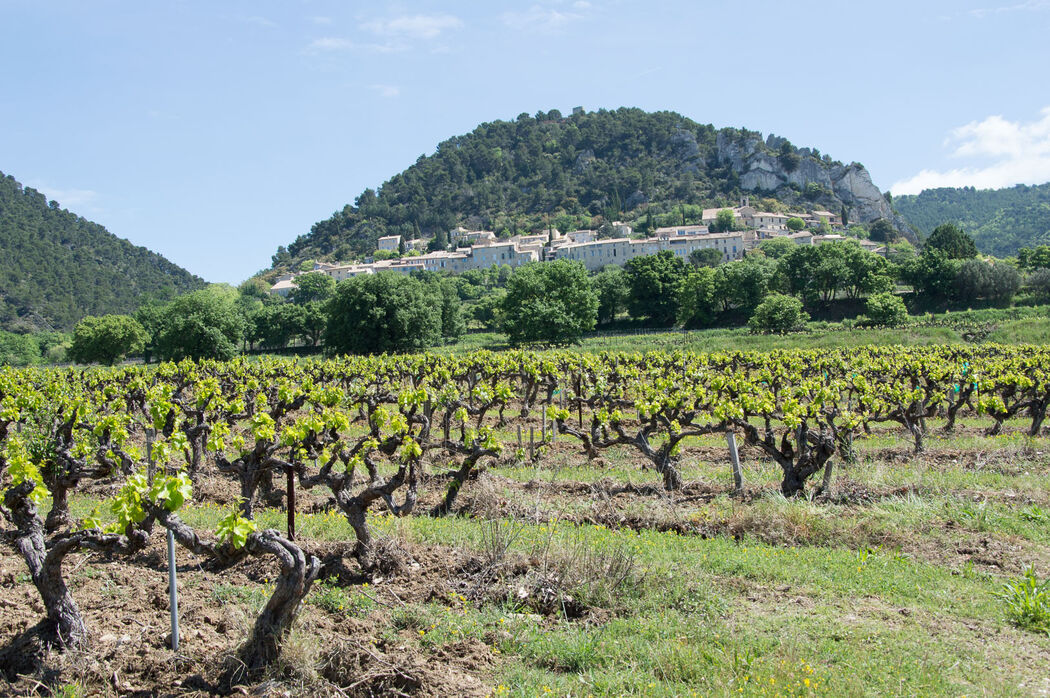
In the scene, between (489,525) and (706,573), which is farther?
(489,525)

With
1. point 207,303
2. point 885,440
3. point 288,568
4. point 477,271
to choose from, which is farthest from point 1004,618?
point 477,271

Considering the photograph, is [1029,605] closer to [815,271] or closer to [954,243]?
[815,271]

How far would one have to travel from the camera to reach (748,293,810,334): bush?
59750mm

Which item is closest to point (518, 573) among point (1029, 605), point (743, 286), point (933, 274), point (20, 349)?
point (1029, 605)

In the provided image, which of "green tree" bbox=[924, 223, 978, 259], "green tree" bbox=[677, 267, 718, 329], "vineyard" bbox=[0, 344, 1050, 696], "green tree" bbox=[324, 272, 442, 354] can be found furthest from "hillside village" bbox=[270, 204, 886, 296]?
"vineyard" bbox=[0, 344, 1050, 696]

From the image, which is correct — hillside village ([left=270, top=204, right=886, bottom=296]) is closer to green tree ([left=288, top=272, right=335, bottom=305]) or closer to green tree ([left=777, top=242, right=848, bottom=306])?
green tree ([left=288, top=272, right=335, bottom=305])

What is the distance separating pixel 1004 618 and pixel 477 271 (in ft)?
460

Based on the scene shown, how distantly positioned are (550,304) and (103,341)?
44670 millimetres

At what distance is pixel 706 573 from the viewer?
830 centimetres

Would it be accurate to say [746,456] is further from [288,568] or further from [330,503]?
[288,568]

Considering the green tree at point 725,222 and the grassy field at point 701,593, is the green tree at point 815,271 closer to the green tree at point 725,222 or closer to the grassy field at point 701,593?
the grassy field at point 701,593

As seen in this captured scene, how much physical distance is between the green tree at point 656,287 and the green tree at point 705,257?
45.0 metres

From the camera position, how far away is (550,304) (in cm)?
6250

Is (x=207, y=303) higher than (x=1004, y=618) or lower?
higher
